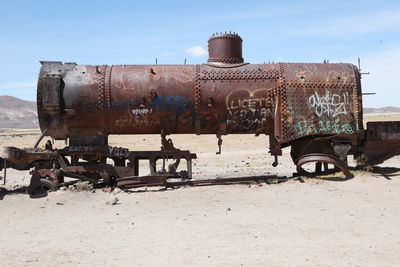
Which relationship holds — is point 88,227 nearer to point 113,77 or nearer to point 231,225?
point 231,225

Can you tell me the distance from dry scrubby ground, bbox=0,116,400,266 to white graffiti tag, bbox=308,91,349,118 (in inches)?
58.8

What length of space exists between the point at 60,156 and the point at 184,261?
17.4ft

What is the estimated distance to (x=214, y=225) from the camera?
596cm

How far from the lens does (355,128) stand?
861 centimetres

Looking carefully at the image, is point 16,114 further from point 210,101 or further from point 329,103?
point 329,103

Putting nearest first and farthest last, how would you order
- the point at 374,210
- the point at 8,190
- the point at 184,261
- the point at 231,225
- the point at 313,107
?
the point at 184,261, the point at 231,225, the point at 374,210, the point at 313,107, the point at 8,190

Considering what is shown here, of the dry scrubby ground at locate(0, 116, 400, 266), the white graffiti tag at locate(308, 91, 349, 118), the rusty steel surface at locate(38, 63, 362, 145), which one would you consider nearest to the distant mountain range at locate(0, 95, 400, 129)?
the rusty steel surface at locate(38, 63, 362, 145)

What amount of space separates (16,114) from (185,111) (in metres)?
158

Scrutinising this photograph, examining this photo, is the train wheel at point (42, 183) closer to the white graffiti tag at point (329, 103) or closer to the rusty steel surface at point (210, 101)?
the rusty steel surface at point (210, 101)

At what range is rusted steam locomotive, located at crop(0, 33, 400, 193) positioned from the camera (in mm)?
8586

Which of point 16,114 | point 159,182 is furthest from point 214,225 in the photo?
point 16,114

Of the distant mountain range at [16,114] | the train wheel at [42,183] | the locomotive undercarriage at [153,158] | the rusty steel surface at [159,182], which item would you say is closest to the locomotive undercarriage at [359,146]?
the locomotive undercarriage at [153,158]

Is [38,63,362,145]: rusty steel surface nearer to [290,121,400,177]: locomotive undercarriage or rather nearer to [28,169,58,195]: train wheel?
[290,121,400,177]: locomotive undercarriage

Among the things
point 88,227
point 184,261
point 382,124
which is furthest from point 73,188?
point 382,124
